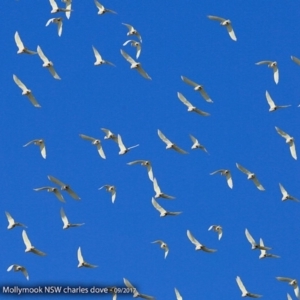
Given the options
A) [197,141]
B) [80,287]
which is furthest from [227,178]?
[80,287]

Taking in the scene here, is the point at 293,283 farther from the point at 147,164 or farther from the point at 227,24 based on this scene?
the point at 227,24

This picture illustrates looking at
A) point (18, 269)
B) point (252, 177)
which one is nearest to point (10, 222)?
point (18, 269)

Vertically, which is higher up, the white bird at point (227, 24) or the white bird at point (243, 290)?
the white bird at point (227, 24)

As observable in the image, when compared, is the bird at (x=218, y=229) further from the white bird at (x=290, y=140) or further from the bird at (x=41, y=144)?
the bird at (x=41, y=144)

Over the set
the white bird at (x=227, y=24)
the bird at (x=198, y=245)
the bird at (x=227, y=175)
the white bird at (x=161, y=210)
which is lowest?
the bird at (x=198, y=245)

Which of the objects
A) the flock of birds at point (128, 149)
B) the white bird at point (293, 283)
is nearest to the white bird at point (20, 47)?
the flock of birds at point (128, 149)

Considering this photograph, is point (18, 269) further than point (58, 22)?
No

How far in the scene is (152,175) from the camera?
3536 inches

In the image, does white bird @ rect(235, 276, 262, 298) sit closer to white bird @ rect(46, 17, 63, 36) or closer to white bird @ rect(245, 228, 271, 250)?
white bird @ rect(245, 228, 271, 250)

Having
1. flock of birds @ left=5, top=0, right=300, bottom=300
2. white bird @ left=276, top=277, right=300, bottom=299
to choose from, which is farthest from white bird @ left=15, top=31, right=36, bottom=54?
white bird @ left=276, top=277, right=300, bottom=299

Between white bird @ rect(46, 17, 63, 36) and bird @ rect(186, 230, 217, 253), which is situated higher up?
white bird @ rect(46, 17, 63, 36)

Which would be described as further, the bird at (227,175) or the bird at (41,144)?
the bird at (227,175)

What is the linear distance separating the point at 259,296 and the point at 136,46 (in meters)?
12.2

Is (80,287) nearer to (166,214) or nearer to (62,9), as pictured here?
(166,214)
